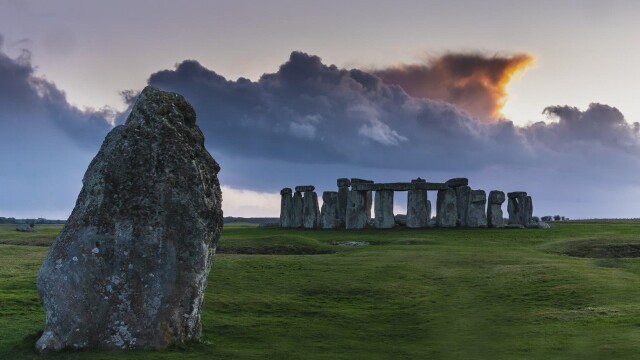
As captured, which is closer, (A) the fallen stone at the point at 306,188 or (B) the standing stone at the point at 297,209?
(A) the fallen stone at the point at 306,188

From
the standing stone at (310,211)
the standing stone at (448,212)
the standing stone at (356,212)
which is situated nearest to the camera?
the standing stone at (448,212)

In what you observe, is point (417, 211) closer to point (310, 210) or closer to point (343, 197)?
point (343, 197)

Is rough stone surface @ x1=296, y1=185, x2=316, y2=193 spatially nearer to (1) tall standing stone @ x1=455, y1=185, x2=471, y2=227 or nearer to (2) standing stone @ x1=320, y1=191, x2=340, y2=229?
(2) standing stone @ x1=320, y1=191, x2=340, y2=229

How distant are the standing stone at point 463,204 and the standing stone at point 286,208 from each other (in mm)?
14499

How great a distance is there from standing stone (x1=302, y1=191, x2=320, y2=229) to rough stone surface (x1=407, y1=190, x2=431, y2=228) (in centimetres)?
809

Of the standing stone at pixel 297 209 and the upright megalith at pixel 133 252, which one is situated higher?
the standing stone at pixel 297 209

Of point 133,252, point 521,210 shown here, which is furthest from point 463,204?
point 133,252

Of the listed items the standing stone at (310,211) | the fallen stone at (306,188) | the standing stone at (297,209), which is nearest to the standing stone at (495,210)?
the standing stone at (310,211)

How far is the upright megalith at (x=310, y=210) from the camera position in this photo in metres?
59.1

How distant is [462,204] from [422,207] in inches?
128

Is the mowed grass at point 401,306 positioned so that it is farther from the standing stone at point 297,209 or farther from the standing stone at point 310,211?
the standing stone at point 297,209

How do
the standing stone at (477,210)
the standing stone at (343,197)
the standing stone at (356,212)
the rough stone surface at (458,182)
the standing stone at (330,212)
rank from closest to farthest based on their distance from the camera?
the standing stone at (477,210)
the standing stone at (356,212)
the rough stone surface at (458,182)
the standing stone at (330,212)
the standing stone at (343,197)

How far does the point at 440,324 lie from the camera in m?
21.3

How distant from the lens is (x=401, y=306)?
24312mm
